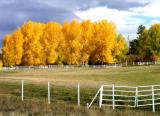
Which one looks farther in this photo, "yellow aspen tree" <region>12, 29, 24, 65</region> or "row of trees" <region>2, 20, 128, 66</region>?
"row of trees" <region>2, 20, 128, 66</region>

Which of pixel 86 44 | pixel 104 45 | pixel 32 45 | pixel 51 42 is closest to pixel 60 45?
pixel 51 42

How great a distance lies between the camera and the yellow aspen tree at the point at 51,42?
148750mm

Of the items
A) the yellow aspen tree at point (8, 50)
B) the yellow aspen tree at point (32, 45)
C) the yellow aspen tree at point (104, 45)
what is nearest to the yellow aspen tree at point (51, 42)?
the yellow aspen tree at point (32, 45)

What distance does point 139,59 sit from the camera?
18475 centimetres

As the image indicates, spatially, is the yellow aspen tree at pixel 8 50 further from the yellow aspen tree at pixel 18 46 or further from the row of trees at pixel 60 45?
the yellow aspen tree at pixel 18 46

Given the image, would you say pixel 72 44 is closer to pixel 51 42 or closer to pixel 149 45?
pixel 51 42

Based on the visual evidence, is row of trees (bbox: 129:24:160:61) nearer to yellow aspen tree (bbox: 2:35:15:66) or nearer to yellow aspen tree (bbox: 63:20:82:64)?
yellow aspen tree (bbox: 63:20:82:64)

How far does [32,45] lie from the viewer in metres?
146

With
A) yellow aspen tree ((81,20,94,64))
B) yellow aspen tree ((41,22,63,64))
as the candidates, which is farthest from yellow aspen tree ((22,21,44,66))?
yellow aspen tree ((81,20,94,64))

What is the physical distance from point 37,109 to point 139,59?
157 metres

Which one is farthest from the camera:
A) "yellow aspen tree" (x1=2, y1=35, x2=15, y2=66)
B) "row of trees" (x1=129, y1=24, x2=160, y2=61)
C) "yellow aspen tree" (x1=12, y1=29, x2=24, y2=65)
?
"row of trees" (x1=129, y1=24, x2=160, y2=61)

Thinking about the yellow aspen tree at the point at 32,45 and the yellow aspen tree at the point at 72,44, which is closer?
the yellow aspen tree at the point at 32,45

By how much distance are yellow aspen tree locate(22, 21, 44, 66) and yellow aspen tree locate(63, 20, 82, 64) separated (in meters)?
9.12

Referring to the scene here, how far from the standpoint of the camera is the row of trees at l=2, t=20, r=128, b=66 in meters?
148
